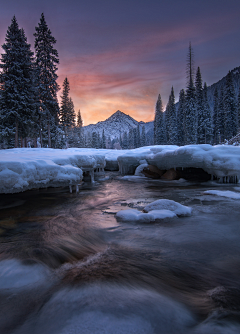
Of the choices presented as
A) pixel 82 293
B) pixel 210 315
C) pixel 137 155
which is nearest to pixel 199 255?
pixel 210 315

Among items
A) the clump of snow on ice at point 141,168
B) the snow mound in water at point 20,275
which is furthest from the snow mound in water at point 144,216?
the clump of snow on ice at point 141,168

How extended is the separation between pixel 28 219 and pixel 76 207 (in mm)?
2031

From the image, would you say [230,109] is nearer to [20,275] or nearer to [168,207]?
[168,207]

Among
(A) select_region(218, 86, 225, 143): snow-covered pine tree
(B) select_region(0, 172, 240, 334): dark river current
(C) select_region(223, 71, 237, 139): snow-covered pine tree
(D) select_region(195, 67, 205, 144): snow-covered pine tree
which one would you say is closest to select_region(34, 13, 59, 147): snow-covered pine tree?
(B) select_region(0, 172, 240, 334): dark river current

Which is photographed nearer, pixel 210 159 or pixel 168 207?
pixel 168 207

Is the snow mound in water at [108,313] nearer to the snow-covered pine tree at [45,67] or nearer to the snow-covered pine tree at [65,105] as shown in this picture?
the snow-covered pine tree at [45,67]

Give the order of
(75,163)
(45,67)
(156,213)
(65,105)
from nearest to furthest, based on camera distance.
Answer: (156,213) → (75,163) → (45,67) → (65,105)

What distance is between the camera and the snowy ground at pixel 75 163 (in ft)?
20.7

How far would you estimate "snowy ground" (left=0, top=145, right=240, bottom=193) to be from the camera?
6.32 meters

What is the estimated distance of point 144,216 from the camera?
598cm

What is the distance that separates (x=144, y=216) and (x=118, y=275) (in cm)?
272

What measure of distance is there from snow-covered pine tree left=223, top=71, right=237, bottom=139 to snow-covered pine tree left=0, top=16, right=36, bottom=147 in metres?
37.6

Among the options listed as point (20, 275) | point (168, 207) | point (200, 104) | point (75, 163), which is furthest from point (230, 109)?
point (20, 275)

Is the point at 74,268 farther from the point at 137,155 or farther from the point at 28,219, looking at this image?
the point at 137,155
